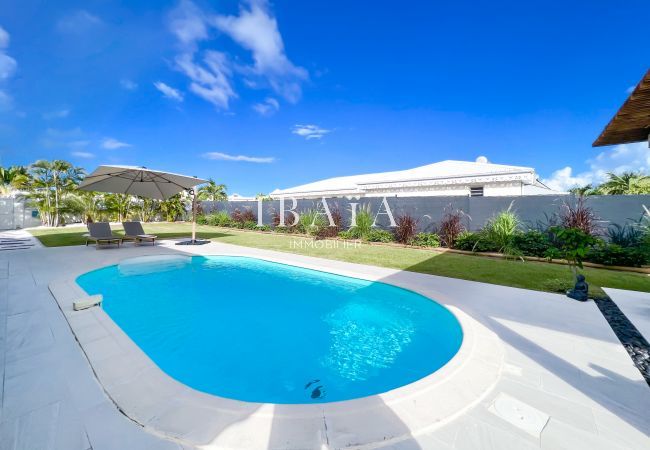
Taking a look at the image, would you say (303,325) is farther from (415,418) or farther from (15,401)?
(15,401)

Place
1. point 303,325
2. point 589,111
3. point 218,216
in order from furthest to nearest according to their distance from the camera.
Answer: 1. point 218,216
2. point 589,111
3. point 303,325

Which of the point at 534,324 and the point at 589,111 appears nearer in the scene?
the point at 534,324

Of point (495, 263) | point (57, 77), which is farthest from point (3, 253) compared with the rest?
point (57, 77)

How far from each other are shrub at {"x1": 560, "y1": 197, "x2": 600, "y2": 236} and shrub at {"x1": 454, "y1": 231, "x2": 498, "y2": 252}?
244 centimetres

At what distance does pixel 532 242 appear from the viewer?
31.6ft

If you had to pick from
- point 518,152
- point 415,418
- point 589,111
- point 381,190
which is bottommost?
point 415,418

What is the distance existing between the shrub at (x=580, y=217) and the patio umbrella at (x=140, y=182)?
1468cm

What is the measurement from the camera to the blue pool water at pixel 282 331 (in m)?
3.19

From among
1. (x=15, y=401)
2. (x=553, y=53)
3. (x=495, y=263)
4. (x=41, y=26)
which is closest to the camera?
(x=15, y=401)

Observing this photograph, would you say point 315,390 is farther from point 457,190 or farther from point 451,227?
point 457,190

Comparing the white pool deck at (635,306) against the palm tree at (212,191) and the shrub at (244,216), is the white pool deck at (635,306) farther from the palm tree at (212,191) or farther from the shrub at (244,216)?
the palm tree at (212,191)

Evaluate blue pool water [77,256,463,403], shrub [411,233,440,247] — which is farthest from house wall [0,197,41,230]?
shrub [411,233,440,247]

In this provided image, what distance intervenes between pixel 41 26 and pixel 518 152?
37.1 metres

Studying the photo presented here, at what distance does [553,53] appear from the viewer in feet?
46.0
